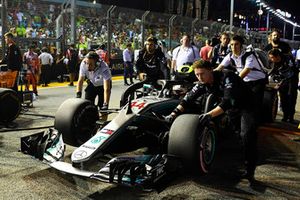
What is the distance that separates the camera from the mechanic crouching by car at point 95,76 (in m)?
6.82

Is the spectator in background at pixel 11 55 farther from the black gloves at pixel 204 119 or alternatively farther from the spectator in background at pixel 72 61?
the black gloves at pixel 204 119

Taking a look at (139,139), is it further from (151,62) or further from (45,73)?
(45,73)

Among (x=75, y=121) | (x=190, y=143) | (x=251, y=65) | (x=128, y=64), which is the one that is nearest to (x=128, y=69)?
(x=128, y=64)

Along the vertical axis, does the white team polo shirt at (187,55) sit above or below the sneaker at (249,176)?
above

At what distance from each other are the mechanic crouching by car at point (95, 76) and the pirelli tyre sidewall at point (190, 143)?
7.87 feet

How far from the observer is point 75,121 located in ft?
17.3

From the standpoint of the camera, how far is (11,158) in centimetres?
545

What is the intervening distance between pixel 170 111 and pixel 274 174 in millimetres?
1536

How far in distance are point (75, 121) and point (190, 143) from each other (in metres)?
1.65

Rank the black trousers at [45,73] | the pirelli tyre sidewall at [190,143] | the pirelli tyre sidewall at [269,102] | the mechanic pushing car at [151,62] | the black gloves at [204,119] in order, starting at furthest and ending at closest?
1. the black trousers at [45,73]
2. the pirelli tyre sidewall at [269,102]
3. the mechanic pushing car at [151,62]
4. the black gloves at [204,119]
5. the pirelli tyre sidewall at [190,143]

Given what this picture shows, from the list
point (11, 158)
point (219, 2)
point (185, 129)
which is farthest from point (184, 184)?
point (219, 2)

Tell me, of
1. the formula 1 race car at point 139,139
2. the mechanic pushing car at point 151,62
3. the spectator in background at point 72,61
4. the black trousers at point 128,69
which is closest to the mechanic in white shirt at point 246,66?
the formula 1 race car at point 139,139

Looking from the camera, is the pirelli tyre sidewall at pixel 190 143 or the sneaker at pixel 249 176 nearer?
the pirelli tyre sidewall at pixel 190 143

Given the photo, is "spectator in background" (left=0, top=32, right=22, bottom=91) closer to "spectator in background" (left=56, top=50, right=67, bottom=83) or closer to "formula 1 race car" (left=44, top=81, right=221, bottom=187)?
"formula 1 race car" (left=44, top=81, right=221, bottom=187)
